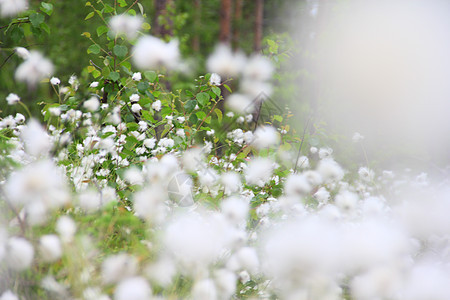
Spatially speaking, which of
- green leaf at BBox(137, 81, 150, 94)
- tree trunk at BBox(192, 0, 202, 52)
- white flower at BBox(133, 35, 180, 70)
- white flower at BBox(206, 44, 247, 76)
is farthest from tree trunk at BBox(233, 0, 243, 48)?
white flower at BBox(133, 35, 180, 70)

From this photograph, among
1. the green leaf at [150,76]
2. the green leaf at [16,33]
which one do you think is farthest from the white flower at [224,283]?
the green leaf at [16,33]

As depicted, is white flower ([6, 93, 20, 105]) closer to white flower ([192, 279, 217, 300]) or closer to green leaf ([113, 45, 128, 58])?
green leaf ([113, 45, 128, 58])

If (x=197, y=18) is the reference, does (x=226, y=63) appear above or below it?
below

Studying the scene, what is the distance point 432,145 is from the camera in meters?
5.96

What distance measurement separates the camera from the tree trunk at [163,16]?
162 inches

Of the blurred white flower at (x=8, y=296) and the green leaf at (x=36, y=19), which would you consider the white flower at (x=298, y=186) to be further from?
the green leaf at (x=36, y=19)

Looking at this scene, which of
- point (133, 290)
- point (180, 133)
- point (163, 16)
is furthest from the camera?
point (163, 16)

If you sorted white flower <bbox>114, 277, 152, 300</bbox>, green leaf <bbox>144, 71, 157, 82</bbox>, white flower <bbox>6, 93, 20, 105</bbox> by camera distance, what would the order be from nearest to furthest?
white flower <bbox>114, 277, 152, 300</bbox> < white flower <bbox>6, 93, 20, 105</bbox> < green leaf <bbox>144, 71, 157, 82</bbox>

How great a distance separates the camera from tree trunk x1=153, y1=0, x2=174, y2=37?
162 inches

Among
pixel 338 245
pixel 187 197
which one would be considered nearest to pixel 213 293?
pixel 338 245

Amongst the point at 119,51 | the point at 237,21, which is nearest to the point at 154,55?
the point at 119,51

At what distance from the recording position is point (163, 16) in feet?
13.5

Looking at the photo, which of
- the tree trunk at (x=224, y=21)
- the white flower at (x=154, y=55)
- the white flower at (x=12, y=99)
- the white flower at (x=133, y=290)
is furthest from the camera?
the tree trunk at (x=224, y=21)

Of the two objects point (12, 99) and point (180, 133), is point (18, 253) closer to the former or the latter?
point (12, 99)
